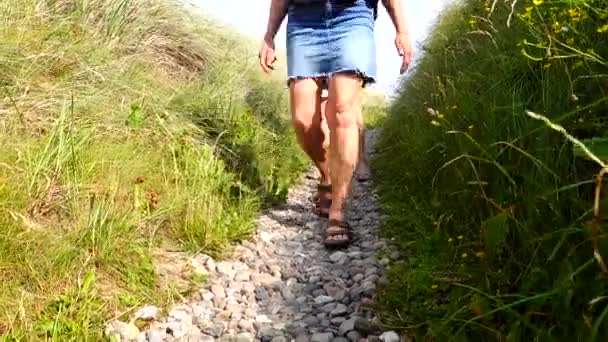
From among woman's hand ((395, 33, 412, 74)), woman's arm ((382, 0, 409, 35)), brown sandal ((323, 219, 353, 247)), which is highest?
woman's arm ((382, 0, 409, 35))

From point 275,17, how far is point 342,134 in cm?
102

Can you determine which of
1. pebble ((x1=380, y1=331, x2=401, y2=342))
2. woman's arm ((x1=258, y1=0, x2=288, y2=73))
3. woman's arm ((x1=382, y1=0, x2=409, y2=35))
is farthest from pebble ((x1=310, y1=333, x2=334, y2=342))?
woman's arm ((x1=258, y1=0, x2=288, y2=73))

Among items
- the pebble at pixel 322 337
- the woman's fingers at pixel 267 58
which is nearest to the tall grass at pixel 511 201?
the pebble at pixel 322 337

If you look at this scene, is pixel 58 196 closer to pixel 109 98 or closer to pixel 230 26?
pixel 109 98

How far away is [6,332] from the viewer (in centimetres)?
253

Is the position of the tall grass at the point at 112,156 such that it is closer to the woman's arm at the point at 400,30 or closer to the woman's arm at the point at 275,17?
the woman's arm at the point at 275,17

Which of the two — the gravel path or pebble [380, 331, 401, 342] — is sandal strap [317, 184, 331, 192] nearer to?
the gravel path

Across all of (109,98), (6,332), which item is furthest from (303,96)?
(6,332)

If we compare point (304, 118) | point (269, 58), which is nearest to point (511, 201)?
point (304, 118)

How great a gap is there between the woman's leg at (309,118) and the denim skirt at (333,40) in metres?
0.09

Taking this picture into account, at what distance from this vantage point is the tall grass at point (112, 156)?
9.30ft

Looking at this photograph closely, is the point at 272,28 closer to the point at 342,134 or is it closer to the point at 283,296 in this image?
the point at 342,134

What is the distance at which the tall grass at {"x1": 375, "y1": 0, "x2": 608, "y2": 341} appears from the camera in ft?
6.78

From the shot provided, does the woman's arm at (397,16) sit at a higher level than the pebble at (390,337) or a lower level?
higher
